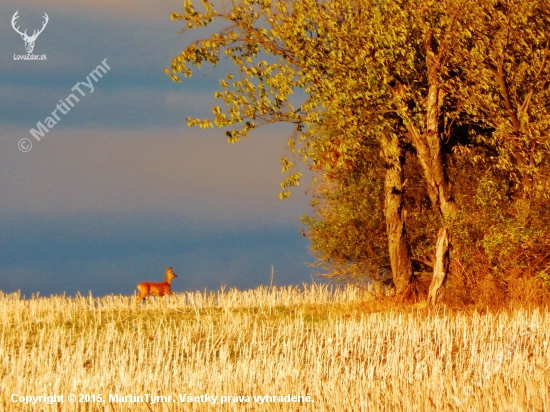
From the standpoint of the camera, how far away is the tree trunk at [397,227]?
85.4 feet

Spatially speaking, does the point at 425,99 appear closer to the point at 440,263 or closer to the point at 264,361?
the point at 440,263

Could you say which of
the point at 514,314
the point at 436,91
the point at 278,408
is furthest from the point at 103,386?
the point at 436,91

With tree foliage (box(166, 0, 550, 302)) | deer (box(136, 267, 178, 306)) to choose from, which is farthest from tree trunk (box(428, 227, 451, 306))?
deer (box(136, 267, 178, 306))

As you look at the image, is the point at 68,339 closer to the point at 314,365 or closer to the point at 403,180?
the point at 314,365

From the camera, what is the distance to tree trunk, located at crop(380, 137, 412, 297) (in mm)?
26016

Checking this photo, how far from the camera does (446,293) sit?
2383 centimetres

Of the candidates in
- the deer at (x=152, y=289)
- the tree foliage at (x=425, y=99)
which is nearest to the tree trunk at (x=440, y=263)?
the tree foliage at (x=425, y=99)

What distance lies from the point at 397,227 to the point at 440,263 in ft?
10.7

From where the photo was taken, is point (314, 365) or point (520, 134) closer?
point (314, 365)

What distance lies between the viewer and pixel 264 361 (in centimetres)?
1375

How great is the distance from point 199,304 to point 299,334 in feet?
Answer: 23.4

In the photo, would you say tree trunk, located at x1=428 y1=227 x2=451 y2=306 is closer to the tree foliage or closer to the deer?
the tree foliage

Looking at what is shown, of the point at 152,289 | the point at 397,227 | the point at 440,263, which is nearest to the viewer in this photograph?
the point at 440,263

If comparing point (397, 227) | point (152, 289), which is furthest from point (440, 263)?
point (152, 289)
